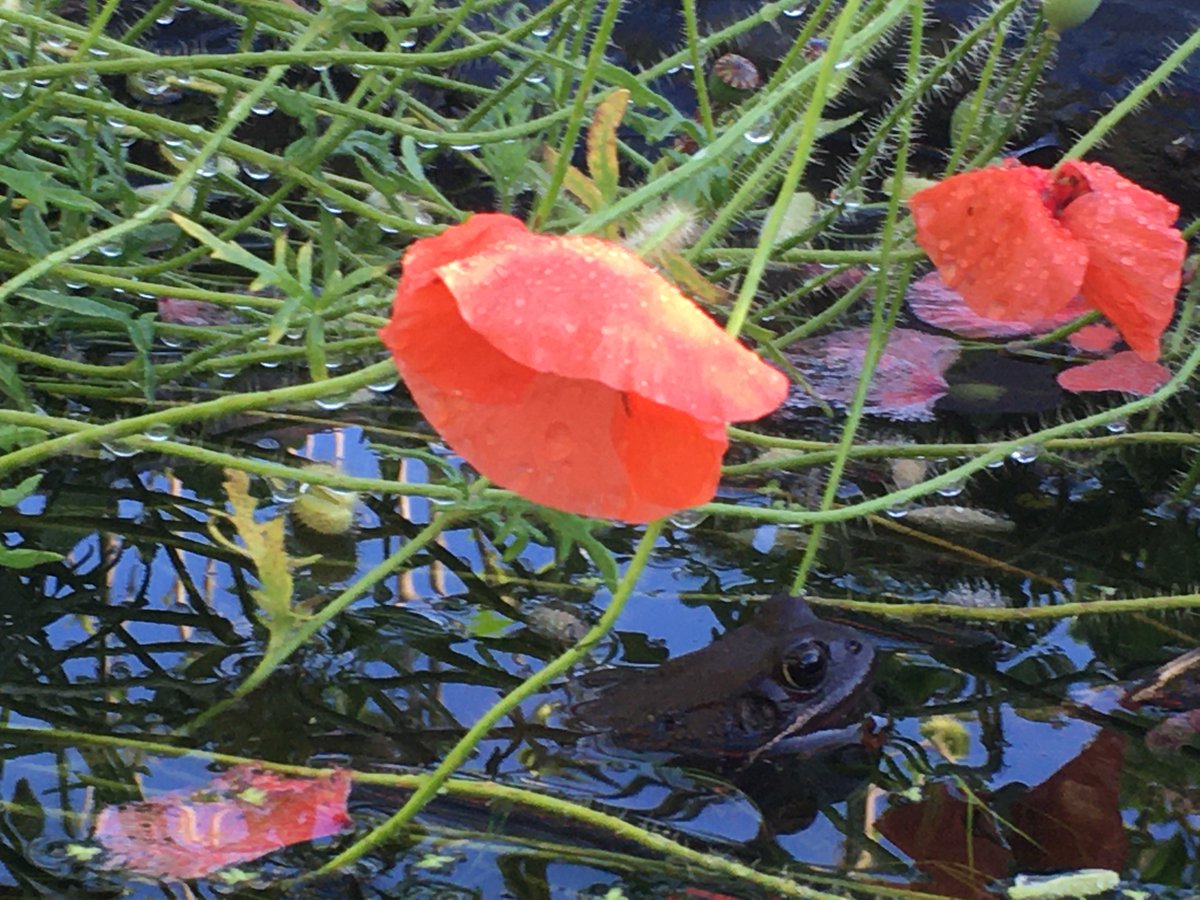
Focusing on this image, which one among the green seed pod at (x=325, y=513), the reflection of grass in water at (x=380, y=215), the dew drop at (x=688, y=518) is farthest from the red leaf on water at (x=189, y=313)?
the dew drop at (x=688, y=518)

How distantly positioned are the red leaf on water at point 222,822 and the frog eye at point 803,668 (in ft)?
0.92

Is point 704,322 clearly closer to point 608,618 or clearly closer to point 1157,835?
point 608,618

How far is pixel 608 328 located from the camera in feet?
1.49

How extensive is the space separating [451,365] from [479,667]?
49 centimetres

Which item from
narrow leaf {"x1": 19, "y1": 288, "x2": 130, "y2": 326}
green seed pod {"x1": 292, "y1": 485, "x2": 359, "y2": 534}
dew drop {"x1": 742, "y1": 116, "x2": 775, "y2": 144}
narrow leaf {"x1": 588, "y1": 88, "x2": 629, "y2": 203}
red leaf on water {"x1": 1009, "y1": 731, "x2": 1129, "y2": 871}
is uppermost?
narrow leaf {"x1": 588, "y1": 88, "x2": 629, "y2": 203}

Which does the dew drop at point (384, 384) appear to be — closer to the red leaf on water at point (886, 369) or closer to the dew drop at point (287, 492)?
the dew drop at point (287, 492)

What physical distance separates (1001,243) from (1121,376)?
1.79 ft

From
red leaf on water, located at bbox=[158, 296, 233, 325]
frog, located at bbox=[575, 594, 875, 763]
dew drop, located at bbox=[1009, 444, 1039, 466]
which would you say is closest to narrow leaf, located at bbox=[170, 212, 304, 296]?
frog, located at bbox=[575, 594, 875, 763]

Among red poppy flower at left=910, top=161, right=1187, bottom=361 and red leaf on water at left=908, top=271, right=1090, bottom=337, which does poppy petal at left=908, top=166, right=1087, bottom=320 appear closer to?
red poppy flower at left=910, top=161, right=1187, bottom=361

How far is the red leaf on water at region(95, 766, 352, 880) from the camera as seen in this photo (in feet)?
2.42

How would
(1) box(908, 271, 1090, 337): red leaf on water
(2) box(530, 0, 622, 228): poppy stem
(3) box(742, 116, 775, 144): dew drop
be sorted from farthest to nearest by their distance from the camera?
(1) box(908, 271, 1090, 337): red leaf on water
(3) box(742, 116, 775, 144): dew drop
(2) box(530, 0, 622, 228): poppy stem

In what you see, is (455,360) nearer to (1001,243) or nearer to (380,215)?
(1001,243)

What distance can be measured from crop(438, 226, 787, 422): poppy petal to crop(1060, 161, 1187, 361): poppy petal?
0.34 m

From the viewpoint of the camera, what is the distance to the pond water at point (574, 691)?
78 cm
